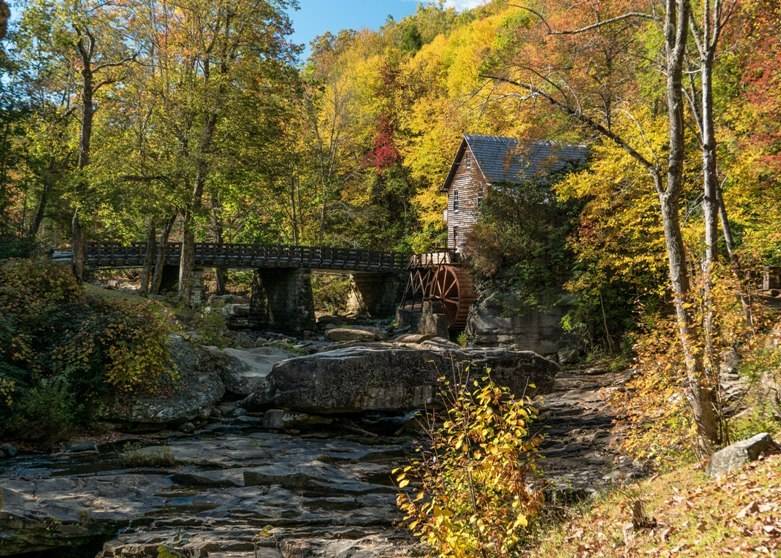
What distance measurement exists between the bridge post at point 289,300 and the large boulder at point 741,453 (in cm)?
2946

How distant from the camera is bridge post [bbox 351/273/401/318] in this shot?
135ft

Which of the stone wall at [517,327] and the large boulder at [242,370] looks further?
the stone wall at [517,327]

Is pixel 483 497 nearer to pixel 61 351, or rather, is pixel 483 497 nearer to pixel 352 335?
pixel 61 351

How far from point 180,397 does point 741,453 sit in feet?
35.2

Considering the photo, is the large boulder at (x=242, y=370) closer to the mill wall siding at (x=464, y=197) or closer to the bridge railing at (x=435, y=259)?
the bridge railing at (x=435, y=259)

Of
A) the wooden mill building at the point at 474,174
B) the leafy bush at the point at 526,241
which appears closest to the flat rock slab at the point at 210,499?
the leafy bush at the point at 526,241

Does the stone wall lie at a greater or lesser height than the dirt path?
greater

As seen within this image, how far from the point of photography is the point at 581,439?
12.8 metres

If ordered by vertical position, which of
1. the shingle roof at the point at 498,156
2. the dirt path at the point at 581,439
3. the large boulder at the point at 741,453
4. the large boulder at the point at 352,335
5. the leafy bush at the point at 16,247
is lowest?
the dirt path at the point at 581,439

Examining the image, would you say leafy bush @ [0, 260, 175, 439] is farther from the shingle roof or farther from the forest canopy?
the shingle roof

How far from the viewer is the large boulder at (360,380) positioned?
1330cm

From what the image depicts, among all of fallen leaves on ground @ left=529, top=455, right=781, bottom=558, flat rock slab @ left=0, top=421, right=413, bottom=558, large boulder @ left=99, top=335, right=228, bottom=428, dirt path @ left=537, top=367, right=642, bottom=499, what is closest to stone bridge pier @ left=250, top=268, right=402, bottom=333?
dirt path @ left=537, top=367, right=642, bottom=499

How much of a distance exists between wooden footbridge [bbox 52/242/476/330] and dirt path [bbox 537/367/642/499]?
13060mm

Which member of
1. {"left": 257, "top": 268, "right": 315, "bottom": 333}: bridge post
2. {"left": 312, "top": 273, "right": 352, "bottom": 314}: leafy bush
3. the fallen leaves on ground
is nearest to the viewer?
the fallen leaves on ground
